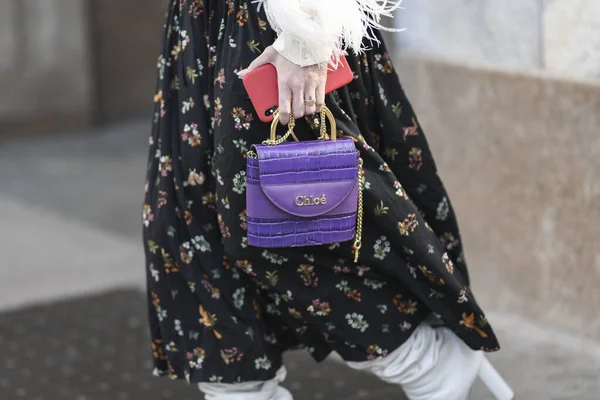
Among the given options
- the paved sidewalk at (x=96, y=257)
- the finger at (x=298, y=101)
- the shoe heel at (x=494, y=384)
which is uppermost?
the finger at (x=298, y=101)

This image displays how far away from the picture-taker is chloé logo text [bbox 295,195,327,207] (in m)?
2.30

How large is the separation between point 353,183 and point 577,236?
143cm

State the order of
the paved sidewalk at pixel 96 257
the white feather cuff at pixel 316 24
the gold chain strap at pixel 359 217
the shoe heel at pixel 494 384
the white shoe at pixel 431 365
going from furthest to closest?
the paved sidewalk at pixel 96 257, the shoe heel at pixel 494 384, the white shoe at pixel 431 365, the gold chain strap at pixel 359 217, the white feather cuff at pixel 316 24

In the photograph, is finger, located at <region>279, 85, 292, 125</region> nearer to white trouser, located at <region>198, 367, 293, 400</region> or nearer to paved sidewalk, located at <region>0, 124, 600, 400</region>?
white trouser, located at <region>198, 367, 293, 400</region>

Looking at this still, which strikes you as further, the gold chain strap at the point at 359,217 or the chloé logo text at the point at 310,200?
the gold chain strap at the point at 359,217

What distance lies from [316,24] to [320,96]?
16cm

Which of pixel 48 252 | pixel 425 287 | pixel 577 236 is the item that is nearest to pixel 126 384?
pixel 425 287

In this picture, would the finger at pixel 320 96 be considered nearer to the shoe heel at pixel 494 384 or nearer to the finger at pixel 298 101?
the finger at pixel 298 101

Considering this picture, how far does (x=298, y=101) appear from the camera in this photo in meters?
2.34

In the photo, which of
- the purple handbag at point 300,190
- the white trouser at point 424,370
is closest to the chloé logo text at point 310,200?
the purple handbag at point 300,190

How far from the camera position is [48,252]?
525 cm

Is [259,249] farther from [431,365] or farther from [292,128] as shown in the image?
[431,365]

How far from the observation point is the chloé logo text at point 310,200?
7.54 ft

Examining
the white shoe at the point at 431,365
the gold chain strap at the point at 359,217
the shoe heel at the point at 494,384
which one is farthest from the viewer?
the shoe heel at the point at 494,384
